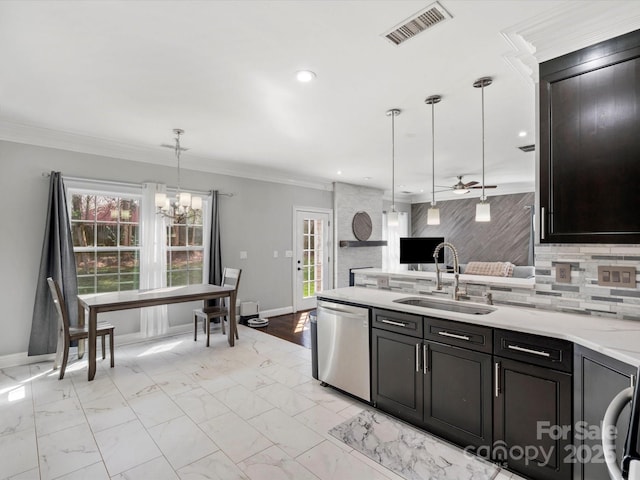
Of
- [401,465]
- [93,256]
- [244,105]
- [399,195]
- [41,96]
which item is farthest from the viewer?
[399,195]

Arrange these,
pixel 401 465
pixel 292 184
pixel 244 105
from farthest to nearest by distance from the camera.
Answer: pixel 292 184, pixel 244 105, pixel 401 465

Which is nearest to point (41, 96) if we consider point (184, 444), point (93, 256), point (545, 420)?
point (93, 256)

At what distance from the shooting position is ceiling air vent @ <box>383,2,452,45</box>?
1.82 metres

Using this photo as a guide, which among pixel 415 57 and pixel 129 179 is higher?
pixel 415 57

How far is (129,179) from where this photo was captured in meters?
4.39

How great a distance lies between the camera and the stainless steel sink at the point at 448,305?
2.50 meters

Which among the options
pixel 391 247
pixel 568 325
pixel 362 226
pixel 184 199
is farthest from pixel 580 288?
pixel 391 247

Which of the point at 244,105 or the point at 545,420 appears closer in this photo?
the point at 545,420

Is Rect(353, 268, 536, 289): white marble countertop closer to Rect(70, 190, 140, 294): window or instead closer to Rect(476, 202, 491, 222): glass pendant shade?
Rect(476, 202, 491, 222): glass pendant shade

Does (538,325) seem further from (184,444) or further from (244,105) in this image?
(244,105)

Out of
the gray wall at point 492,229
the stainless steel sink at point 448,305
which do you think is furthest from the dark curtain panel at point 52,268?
the gray wall at point 492,229

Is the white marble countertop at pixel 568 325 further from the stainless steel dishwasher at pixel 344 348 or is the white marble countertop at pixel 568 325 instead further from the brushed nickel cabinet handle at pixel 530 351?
the stainless steel dishwasher at pixel 344 348

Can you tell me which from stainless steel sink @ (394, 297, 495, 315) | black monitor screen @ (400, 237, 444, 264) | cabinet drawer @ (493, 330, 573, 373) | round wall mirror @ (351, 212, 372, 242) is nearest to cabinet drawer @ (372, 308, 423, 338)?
stainless steel sink @ (394, 297, 495, 315)

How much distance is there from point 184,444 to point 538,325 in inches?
93.1
